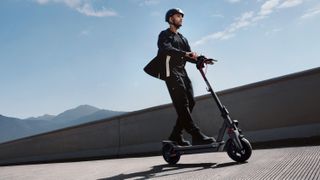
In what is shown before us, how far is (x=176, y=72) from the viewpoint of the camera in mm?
5449

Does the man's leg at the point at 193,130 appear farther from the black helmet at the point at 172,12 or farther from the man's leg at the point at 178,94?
the black helmet at the point at 172,12

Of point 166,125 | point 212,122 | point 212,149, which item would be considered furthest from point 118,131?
point 212,149

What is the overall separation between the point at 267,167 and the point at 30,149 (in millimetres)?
9513

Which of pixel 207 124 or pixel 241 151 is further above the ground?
pixel 207 124

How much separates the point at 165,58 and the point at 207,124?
11.1 feet

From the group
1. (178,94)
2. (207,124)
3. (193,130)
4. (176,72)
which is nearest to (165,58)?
(176,72)

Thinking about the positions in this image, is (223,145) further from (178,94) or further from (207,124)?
(207,124)

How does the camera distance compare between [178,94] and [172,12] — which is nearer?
[178,94]

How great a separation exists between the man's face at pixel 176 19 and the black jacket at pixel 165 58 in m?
0.14

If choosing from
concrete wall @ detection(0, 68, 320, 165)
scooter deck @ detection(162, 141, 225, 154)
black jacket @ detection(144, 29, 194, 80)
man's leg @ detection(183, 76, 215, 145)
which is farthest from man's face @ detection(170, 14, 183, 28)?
concrete wall @ detection(0, 68, 320, 165)

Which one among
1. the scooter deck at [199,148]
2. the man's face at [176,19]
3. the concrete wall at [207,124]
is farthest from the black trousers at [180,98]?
the concrete wall at [207,124]

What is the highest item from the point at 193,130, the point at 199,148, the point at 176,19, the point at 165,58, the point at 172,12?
the point at 172,12

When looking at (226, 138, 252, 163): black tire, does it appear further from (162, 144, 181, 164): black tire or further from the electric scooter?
(162, 144, 181, 164): black tire

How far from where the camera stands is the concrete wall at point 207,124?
7016 millimetres
